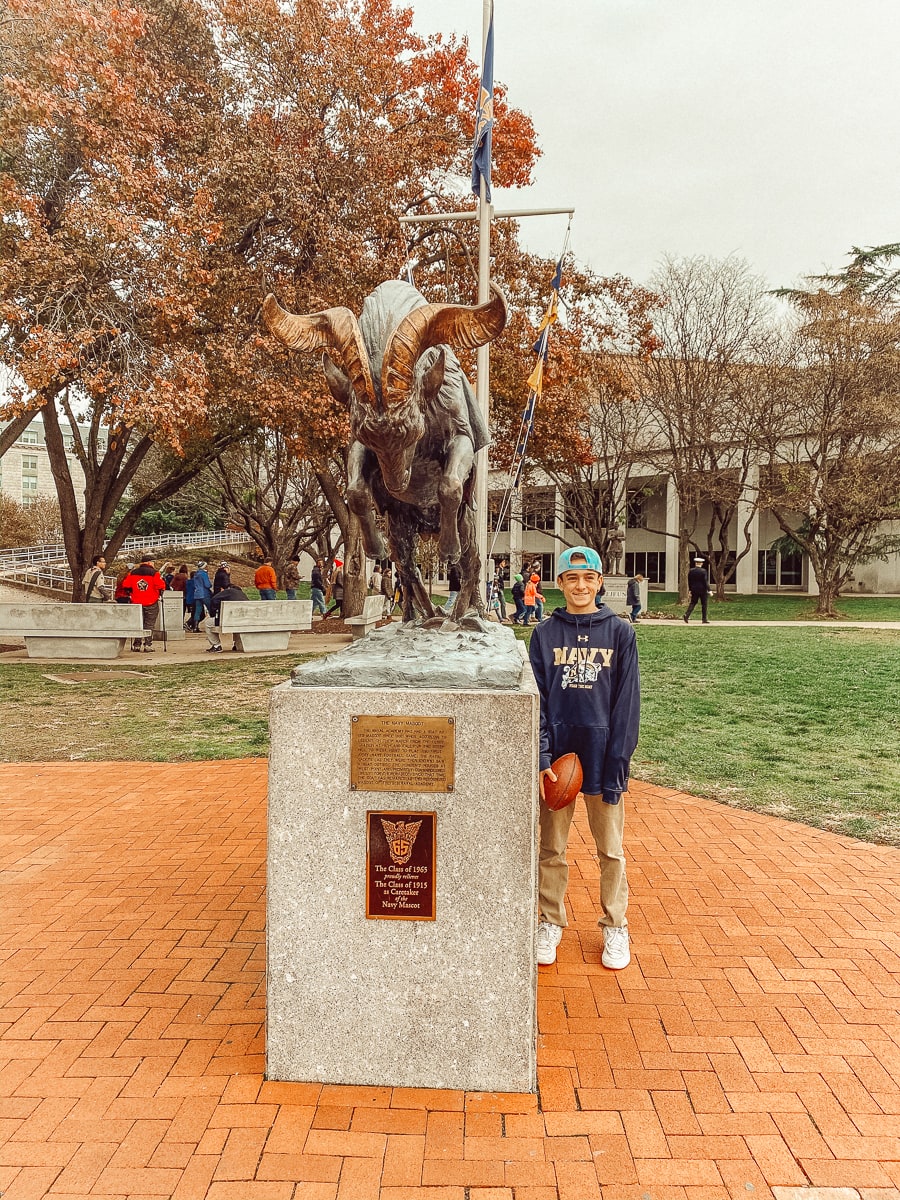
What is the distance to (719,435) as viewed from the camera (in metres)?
27.5

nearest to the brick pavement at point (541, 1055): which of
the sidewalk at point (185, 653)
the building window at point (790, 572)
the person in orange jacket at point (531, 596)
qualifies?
the sidewalk at point (185, 653)

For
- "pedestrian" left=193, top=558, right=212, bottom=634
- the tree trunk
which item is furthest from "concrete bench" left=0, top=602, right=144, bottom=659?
the tree trunk

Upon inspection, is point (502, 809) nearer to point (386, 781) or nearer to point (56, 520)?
point (386, 781)

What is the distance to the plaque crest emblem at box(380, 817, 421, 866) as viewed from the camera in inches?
123

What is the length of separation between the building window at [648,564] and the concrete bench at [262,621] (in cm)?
2852

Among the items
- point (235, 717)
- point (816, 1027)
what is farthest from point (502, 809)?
point (235, 717)

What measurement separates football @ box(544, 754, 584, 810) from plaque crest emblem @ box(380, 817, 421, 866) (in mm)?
831

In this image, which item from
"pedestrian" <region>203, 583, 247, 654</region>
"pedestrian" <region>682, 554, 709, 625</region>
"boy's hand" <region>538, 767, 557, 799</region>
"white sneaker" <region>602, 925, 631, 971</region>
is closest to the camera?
"boy's hand" <region>538, 767, 557, 799</region>

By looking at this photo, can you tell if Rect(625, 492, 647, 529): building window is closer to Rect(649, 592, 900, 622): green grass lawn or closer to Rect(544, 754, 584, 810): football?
Rect(649, 592, 900, 622): green grass lawn

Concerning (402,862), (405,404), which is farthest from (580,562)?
(402,862)

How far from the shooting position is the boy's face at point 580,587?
3.77 meters

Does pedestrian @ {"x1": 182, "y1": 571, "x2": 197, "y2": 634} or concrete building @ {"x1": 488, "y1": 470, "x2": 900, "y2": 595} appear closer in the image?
pedestrian @ {"x1": 182, "y1": 571, "x2": 197, "y2": 634}

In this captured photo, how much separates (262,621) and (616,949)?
12.9 m

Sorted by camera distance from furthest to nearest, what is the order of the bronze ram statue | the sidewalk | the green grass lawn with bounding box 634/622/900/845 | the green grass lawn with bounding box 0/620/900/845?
the sidewalk
the green grass lawn with bounding box 0/620/900/845
the green grass lawn with bounding box 634/622/900/845
the bronze ram statue
